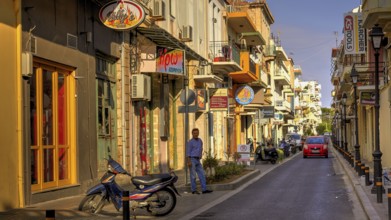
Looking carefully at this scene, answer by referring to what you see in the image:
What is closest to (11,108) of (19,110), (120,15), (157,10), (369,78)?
(19,110)

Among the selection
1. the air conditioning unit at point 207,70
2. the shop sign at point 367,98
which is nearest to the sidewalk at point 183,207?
the shop sign at point 367,98

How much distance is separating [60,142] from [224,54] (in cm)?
2038

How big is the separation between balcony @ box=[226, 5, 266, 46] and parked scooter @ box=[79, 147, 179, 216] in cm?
2726

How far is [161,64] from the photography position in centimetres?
2175

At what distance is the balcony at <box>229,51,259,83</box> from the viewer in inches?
1568

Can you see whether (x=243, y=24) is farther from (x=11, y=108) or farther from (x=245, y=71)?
(x=11, y=108)

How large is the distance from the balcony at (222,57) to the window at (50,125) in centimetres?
1866

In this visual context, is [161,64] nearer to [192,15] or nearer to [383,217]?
[192,15]

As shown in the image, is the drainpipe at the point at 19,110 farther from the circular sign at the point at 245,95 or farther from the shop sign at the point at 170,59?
the circular sign at the point at 245,95

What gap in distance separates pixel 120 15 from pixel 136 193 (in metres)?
6.09

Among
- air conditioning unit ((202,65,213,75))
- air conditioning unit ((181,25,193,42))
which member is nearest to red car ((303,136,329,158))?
air conditioning unit ((202,65,213,75))

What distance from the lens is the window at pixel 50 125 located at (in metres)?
14.0

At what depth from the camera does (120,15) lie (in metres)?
16.6

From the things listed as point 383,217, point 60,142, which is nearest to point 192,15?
point 60,142
